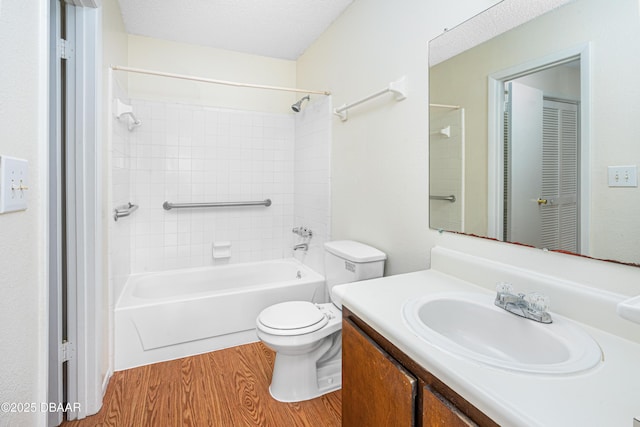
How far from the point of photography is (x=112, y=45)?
1.91m

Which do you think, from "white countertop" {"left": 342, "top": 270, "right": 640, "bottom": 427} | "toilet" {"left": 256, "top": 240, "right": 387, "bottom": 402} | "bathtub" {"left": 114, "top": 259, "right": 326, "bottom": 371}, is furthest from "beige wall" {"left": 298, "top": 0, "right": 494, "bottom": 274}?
"white countertop" {"left": 342, "top": 270, "right": 640, "bottom": 427}

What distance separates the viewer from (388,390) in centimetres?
Answer: 87

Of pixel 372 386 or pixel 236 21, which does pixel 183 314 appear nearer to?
pixel 372 386

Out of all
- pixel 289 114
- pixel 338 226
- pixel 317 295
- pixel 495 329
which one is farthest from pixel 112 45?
pixel 495 329

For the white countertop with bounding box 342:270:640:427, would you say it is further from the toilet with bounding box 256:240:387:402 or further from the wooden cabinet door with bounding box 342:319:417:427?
the toilet with bounding box 256:240:387:402

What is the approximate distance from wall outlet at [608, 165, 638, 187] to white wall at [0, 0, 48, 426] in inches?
56.2

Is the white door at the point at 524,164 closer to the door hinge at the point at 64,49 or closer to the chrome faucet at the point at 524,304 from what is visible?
the chrome faucet at the point at 524,304

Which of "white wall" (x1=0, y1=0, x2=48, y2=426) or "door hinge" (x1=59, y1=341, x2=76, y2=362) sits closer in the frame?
"white wall" (x1=0, y1=0, x2=48, y2=426)

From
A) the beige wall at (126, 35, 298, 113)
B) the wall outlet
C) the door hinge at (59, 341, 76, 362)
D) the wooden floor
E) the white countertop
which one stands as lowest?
the wooden floor

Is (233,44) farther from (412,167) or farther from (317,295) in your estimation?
(317,295)

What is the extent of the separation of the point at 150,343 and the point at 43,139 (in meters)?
1.67

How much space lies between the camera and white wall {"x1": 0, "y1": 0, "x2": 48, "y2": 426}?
0.58m

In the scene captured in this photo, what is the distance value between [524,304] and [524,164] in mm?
486

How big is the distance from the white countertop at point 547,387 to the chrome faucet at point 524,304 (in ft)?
0.34
